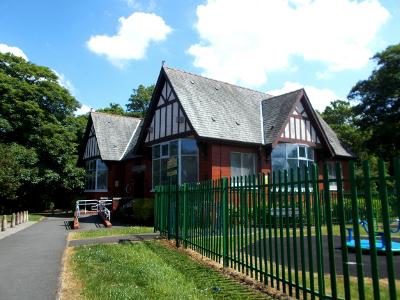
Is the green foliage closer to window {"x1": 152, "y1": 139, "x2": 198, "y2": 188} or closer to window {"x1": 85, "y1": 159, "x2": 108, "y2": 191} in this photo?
window {"x1": 85, "y1": 159, "x2": 108, "y2": 191}

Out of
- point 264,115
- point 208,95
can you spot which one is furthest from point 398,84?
point 208,95

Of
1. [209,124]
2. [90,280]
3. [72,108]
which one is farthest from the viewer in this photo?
[72,108]

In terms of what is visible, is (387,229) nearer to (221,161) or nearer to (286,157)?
(221,161)

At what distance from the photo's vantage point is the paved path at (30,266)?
272 inches

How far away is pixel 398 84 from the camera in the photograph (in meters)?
28.1

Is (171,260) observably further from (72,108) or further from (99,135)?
(72,108)

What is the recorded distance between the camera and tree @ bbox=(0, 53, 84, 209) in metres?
29.2

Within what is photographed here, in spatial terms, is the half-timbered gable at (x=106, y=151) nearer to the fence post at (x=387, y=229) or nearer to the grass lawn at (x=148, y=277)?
the grass lawn at (x=148, y=277)

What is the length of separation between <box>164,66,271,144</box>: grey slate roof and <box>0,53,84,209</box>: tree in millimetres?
13496

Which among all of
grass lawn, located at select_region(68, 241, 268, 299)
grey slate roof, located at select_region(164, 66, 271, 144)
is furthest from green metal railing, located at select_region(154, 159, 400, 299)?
grey slate roof, located at select_region(164, 66, 271, 144)

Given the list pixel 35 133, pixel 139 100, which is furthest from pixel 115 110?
pixel 35 133

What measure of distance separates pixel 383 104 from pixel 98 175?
22.9m

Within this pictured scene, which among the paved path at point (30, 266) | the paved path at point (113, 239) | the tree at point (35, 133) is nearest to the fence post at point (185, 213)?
the paved path at point (113, 239)

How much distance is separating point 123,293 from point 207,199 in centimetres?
367
